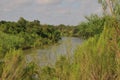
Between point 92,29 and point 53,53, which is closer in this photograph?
point 53,53

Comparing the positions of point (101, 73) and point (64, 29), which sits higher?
point (64, 29)

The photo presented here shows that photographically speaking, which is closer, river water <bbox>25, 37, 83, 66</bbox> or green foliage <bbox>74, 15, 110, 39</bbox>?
river water <bbox>25, 37, 83, 66</bbox>

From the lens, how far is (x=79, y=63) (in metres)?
4.50

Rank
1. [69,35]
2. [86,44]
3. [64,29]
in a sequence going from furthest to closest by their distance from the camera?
[64,29], [69,35], [86,44]

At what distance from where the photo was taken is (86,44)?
468cm

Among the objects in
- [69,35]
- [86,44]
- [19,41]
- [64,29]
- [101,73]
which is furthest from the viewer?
[19,41]

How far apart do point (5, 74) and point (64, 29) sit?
1368 millimetres

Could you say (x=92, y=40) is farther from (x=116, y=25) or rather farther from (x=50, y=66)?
(x=50, y=66)

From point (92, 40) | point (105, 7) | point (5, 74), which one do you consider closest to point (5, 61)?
point (5, 74)

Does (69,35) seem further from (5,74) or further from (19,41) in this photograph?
(19,41)

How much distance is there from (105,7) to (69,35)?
0.75 meters

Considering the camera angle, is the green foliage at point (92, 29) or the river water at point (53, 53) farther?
the green foliage at point (92, 29)

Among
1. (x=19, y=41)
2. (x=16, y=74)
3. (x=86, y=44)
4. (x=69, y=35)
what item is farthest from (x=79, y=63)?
(x=19, y=41)

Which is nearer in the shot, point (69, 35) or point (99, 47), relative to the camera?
point (99, 47)
